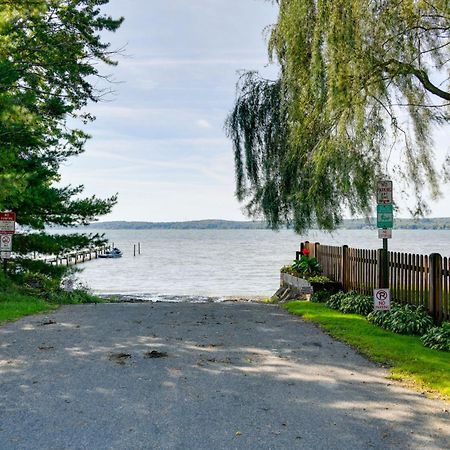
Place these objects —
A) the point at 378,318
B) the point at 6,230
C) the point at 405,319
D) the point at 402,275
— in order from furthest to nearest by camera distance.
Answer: the point at 6,230, the point at 402,275, the point at 378,318, the point at 405,319

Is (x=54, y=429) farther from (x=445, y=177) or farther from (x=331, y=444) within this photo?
(x=445, y=177)

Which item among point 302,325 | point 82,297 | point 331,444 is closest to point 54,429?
point 331,444

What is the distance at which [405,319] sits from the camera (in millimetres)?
9453

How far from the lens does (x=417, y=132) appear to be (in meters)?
10.5

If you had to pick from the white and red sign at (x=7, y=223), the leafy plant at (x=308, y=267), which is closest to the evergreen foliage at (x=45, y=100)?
the white and red sign at (x=7, y=223)

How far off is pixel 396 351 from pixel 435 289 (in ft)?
8.57

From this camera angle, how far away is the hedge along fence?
9.55 meters

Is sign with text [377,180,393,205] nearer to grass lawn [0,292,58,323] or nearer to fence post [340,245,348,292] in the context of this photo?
fence post [340,245,348,292]

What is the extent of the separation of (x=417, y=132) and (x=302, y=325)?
492 centimetres

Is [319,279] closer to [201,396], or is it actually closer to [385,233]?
[385,233]

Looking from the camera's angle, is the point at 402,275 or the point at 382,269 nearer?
the point at 382,269

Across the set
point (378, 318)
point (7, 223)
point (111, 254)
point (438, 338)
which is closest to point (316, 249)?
point (378, 318)

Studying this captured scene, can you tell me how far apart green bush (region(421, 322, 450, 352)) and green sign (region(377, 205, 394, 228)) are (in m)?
2.27

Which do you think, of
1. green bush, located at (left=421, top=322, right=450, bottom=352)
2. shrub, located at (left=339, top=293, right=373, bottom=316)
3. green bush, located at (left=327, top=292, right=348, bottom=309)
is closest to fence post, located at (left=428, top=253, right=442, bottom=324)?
green bush, located at (left=421, top=322, right=450, bottom=352)
